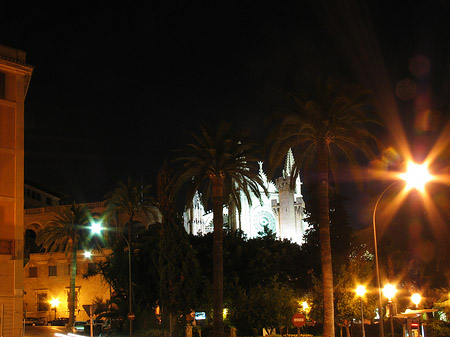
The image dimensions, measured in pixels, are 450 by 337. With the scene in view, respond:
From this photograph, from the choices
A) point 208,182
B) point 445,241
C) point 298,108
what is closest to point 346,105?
point 298,108

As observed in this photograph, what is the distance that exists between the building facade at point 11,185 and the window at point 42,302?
38673 mm

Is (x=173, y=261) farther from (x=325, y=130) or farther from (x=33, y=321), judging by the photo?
(x=33, y=321)

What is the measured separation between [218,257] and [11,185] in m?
12.2

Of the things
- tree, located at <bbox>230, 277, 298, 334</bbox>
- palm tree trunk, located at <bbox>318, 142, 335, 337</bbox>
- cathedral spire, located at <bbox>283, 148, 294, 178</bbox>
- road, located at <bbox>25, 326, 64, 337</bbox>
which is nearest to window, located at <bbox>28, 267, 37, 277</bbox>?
road, located at <bbox>25, 326, 64, 337</bbox>

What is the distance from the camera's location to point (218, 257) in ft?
109

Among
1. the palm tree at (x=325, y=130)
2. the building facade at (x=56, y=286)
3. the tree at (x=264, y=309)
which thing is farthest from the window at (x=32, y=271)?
the palm tree at (x=325, y=130)

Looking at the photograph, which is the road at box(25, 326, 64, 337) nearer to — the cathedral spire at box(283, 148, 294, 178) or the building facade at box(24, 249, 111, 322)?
the building facade at box(24, 249, 111, 322)

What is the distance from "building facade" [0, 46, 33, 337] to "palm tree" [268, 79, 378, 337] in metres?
14.2

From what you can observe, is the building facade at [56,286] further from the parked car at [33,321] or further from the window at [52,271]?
the parked car at [33,321]

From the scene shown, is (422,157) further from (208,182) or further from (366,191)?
(208,182)

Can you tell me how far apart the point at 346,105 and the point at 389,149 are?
478 inches

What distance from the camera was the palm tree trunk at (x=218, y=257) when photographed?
32.3 meters

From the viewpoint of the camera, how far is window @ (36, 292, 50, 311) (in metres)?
68.0

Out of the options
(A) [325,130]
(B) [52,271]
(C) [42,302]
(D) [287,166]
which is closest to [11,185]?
(A) [325,130]
